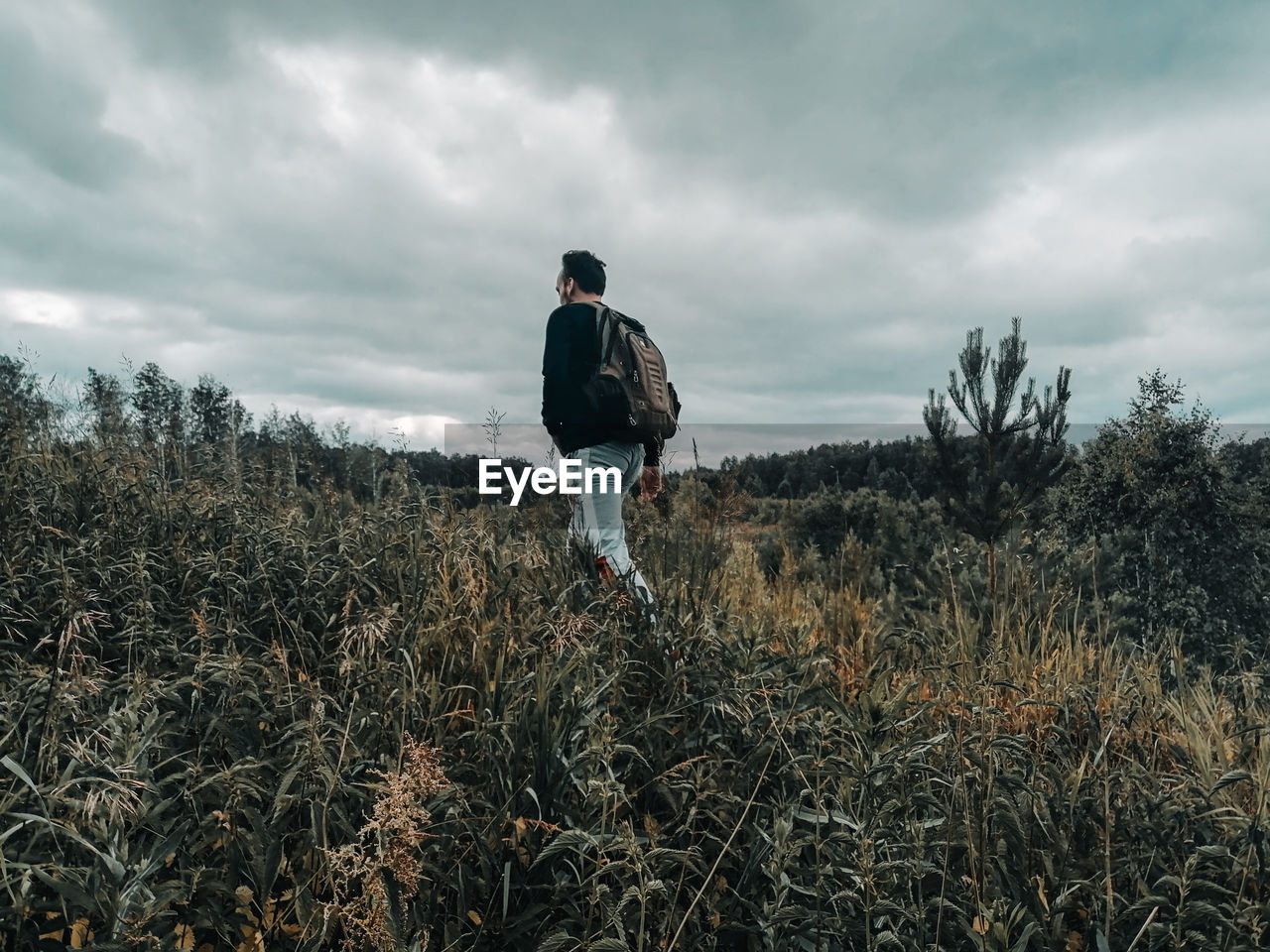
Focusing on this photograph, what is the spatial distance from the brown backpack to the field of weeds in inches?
34.3

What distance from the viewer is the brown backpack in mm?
4059

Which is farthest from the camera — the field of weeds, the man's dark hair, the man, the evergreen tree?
the evergreen tree

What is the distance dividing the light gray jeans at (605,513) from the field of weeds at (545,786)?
27 centimetres

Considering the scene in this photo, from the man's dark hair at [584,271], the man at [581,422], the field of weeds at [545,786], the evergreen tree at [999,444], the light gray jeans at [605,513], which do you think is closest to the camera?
the field of weeds at [545,786]

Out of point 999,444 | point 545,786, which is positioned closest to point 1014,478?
point 999,444

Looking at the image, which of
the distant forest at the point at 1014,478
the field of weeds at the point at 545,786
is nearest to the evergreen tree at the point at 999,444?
the distant forest at the point at 1014,478

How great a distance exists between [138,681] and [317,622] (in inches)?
48.6

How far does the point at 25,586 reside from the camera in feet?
11.0

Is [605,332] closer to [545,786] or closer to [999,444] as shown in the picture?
[545,786]

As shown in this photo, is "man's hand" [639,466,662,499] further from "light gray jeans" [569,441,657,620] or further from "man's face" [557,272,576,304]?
"man's face" [557,272,576,304]

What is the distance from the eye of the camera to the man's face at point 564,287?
440 centimetres

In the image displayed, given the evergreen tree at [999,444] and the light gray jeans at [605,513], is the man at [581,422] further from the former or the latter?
the evergreen tree at [999,444]

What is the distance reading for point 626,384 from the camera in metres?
4.09

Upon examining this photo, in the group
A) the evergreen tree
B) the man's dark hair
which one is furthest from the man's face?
the evergreen tree
